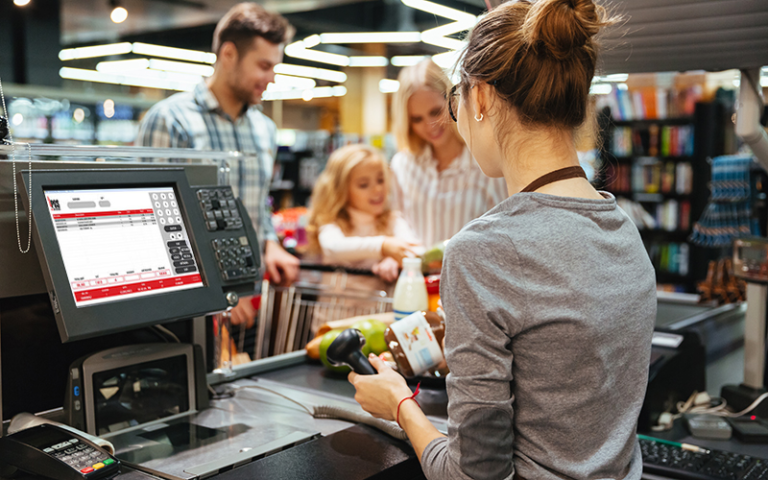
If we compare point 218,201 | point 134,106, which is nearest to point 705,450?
point 218,201

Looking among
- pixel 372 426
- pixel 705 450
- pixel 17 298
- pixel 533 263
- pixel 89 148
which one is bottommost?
pixel 705 450

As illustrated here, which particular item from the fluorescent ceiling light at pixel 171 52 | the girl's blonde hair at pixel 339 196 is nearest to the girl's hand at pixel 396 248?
A: the girl's blonde hair at pixel 339 196

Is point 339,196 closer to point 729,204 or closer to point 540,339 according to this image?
point 729,204

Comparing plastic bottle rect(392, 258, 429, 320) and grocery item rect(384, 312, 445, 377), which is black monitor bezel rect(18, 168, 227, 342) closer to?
grocery item rect(384, 312, 445, 377)

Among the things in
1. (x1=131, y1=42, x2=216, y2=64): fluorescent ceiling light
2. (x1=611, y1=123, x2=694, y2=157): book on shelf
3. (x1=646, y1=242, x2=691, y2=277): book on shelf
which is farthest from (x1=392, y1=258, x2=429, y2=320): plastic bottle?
(x1=131, y1=42, x2=216, y2=64): fluorescent ceiling light

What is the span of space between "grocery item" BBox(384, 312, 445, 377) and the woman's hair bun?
2.18ft

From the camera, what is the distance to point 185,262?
1.23 metres

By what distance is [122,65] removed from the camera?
35.6 feet

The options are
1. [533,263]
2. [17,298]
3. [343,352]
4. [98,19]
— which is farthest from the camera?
[98,19]

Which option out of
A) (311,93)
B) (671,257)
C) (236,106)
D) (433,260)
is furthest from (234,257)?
(311,93)

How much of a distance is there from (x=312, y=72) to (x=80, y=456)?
10.9m

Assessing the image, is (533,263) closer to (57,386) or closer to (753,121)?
(57,386)

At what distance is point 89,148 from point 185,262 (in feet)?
0.89

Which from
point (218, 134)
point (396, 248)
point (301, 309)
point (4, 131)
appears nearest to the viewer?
point (4, 131)
